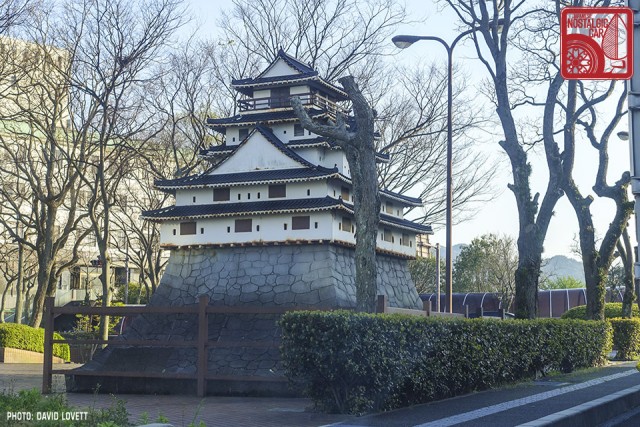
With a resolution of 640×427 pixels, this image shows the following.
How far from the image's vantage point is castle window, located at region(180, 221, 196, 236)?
29881mm

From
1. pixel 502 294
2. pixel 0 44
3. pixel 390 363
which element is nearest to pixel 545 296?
pixel 502 294

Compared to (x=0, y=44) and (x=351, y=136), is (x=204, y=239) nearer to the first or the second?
(x=0, y=44)

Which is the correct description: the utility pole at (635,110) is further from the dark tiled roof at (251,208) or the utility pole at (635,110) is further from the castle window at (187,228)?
the castle window at (187,228)

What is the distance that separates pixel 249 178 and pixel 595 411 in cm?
1784

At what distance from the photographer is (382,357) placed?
13.2 m

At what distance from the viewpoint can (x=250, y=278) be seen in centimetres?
2848

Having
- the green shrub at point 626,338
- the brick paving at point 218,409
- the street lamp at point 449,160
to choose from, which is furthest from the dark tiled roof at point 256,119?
the green shrub at point 626,338

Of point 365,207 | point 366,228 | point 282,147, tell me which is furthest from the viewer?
point 282,147

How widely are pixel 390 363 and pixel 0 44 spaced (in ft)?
70.8

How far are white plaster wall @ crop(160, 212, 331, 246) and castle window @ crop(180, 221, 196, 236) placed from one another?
115mm

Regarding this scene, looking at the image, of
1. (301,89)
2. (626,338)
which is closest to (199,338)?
(301,89)

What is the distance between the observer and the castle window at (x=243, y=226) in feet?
95.5

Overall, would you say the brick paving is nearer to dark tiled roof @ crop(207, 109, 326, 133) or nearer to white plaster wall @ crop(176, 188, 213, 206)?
white plaster wall @ crop(176, 188, 213, 206)

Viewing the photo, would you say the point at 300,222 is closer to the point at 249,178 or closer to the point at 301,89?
the point at 249,178
